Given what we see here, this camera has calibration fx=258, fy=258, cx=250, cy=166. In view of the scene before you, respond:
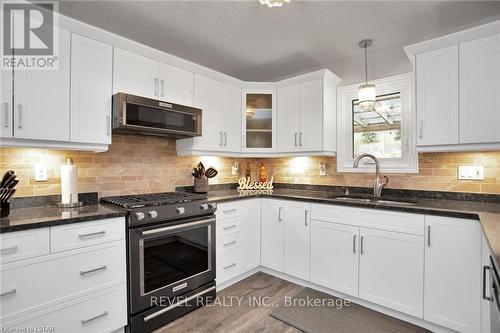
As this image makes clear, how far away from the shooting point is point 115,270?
1786 millimetres

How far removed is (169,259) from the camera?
2.10 metres

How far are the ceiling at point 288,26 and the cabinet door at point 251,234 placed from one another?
1.62 m

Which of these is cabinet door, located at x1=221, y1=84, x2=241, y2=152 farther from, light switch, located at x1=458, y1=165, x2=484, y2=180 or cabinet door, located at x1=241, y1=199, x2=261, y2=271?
light switch, located at x1=458, y1=165, x2=484, y2=180

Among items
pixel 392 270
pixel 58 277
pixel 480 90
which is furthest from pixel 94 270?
pixel 480 90

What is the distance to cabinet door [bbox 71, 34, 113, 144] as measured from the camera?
6.20ft

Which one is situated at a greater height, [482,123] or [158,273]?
[482,123]

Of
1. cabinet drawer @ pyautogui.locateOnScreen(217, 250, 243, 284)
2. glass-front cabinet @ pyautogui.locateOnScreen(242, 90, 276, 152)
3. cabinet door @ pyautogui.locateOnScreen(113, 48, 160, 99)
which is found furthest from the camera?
glass-front cabinet @ pyautogui.locateOnScreen(242, 90, 276, 152)

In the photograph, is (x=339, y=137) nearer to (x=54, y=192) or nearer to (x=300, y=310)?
(x=300, y=310)

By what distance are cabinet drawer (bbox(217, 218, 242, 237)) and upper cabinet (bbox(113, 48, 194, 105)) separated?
→ 4.12 feet

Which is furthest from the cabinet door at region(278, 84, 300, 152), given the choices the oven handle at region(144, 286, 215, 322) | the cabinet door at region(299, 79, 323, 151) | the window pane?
the oven handle at region(144, 286, 215, 322)

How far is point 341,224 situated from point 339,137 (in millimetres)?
1121

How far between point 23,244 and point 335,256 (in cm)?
230

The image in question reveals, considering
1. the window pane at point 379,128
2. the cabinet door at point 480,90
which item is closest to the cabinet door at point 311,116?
the window pane at point 379,128

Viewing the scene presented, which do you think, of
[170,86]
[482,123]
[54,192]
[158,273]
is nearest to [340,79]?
[482,123]
